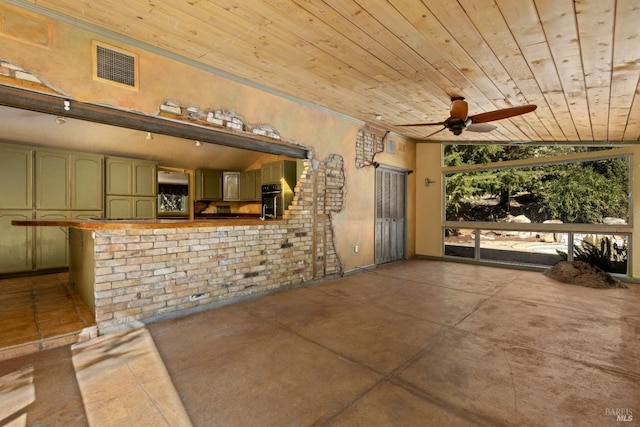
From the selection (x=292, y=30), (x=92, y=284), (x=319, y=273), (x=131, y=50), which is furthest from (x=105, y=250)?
(x=319, y=273)

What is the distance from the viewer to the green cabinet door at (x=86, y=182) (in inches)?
205

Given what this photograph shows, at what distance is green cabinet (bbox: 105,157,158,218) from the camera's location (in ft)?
18.5

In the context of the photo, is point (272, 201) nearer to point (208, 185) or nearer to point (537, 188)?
point (208, 185)

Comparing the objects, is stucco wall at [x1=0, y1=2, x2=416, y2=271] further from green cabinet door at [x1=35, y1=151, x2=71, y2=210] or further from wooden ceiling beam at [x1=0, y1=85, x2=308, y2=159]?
green cabinet door at [x1=35, y1=151, x2=71, y2=210]

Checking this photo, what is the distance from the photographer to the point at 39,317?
300 cm

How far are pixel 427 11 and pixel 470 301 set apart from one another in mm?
3526

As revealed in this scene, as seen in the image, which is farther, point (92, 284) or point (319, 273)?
point (319, 273)

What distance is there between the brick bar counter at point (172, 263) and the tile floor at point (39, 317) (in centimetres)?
16

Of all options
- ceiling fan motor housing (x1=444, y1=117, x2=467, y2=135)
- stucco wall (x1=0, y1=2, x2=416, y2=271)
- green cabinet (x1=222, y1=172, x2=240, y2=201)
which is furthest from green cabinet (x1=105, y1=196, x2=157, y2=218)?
ceiling fan motor housing (x1=444, y1=117, x2=467, y2=135)

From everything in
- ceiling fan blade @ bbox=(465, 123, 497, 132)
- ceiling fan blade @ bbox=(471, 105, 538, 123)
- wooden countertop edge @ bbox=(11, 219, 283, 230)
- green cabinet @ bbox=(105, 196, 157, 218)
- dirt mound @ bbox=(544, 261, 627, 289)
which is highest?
ceiling fan blade @ bbox=(465, 123, 497, 132)

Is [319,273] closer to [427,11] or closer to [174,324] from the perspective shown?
[174,324]

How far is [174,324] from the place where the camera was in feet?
10.3

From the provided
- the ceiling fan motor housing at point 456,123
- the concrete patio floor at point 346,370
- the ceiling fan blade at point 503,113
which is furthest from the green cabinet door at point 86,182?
the ceiling fan blade at point 503,113

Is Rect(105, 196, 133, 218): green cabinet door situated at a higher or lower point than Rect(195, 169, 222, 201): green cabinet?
lower
